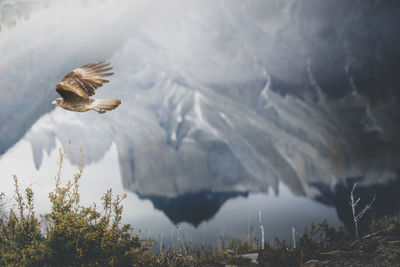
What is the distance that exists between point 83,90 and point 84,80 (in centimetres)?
11

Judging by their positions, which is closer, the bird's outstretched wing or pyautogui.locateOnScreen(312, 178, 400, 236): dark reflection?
the bird's outstretched wing

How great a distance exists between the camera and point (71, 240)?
2379mm

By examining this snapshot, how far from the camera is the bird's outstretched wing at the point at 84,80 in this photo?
206 centimetres

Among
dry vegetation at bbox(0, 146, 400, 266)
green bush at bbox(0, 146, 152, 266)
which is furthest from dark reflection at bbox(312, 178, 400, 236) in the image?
green bush at bbox(0, 146, 152, 266)

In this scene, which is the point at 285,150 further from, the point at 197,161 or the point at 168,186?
the point at 168,186

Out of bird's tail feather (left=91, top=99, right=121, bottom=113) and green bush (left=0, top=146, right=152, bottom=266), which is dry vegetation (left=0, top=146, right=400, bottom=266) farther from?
bird's tail feather (left=91, top=99, right=121, bottom=113)

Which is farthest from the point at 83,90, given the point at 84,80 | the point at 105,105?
the point at 105,105

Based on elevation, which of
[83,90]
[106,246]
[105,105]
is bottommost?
[106,246]

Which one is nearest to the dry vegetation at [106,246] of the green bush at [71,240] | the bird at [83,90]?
the green bush at [71,240]

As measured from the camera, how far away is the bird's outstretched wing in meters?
2.06

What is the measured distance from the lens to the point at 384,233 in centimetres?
287

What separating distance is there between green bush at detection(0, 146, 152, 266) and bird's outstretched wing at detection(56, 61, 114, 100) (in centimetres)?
63

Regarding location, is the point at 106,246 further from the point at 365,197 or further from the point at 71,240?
the point at 365,197

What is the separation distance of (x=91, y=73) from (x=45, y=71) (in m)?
2.47
